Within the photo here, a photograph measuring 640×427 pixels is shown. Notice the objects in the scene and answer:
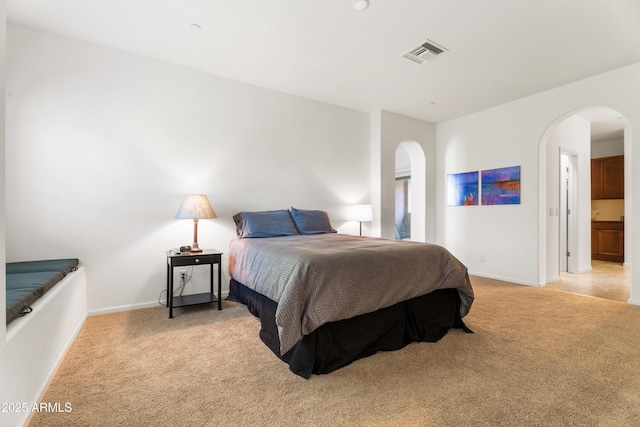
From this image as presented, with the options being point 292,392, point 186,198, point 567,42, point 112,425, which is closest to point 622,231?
point 567,42

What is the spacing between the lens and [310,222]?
3.75 metres

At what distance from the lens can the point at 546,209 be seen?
4.21m

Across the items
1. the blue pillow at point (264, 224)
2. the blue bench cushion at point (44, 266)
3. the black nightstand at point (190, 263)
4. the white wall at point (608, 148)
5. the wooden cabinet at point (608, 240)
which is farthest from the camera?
the white wall at point (608, 148)

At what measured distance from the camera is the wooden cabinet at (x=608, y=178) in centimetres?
598

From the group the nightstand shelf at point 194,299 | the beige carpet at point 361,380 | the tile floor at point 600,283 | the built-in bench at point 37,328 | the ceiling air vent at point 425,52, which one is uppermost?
the ceiling air vent at point 425,52

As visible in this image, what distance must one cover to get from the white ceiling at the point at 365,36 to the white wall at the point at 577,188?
115 centimetres

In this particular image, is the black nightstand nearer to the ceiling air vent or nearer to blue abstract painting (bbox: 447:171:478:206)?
the ceiling air vent

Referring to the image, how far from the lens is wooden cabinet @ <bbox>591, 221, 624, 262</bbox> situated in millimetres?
5832

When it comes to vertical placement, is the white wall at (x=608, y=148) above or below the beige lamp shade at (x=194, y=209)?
above

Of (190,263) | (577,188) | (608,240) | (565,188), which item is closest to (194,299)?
(190,263)

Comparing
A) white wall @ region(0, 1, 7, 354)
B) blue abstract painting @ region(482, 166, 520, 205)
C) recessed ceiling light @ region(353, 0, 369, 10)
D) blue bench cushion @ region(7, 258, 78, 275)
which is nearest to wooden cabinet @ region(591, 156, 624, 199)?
blue abstract painting @ region(482, 166, 520, 205)

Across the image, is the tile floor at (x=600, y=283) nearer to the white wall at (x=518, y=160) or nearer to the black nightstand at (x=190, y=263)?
the white wall at (x=518, y=160)

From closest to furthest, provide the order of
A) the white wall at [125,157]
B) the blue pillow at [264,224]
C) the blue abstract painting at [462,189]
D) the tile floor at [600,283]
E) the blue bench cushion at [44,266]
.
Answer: the blue bench cushion at [44,266], the white wall at [125,157], the blue pillow at [264,224], the tile floor at [600,283], the blue abstract painting at [462,189]

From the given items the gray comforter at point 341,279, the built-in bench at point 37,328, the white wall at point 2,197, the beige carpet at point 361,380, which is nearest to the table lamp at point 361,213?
the gray comforter at point 341,279
